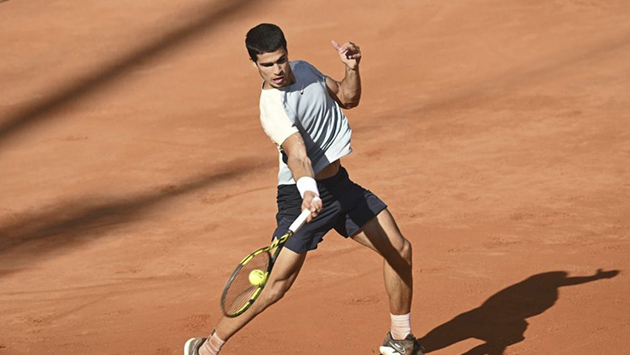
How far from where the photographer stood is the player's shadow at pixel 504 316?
769 cm

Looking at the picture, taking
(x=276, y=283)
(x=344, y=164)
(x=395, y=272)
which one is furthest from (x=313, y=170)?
(x=344, y=164)

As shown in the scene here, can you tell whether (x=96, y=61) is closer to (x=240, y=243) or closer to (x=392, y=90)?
(x=392, y=90)

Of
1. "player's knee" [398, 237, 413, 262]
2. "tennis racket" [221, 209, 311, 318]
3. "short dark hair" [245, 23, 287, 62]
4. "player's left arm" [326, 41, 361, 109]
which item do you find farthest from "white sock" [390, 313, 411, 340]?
"short dark hair" [245, 23, 287, 62]

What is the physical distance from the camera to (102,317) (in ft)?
28.1

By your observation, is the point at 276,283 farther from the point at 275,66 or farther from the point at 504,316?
the point at 504,316

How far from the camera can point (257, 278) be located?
6672mm

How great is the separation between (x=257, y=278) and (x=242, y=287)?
189mm

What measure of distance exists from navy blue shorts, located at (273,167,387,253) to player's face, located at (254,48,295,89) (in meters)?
0.68

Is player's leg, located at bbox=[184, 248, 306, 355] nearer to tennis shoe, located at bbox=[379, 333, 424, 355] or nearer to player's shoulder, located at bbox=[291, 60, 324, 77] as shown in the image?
tennis shoe, located at bbox=[379, 333, 424, 355]

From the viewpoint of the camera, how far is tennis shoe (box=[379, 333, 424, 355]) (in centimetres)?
723

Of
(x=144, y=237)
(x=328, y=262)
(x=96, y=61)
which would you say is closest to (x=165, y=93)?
(x=96, y=61)

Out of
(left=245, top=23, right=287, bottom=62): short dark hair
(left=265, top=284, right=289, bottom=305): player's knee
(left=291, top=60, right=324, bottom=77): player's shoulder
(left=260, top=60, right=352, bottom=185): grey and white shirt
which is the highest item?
(left=245, top=23, right=287, bottom=62): short dark hair

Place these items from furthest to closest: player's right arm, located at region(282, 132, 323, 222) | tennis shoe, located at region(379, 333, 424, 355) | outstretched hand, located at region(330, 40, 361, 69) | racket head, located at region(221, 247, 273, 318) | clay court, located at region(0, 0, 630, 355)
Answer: clay court, located at region(0, 0, 630, 355), tennis shoe, located at region(379, 333, 424, 355), outstretched hand, located at region(330, 40, 361, 69), racket head, located at region(221, 247, 273, 318), player's right arm, located at region(282, 132, 323, 222)

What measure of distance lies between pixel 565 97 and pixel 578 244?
4144mm
